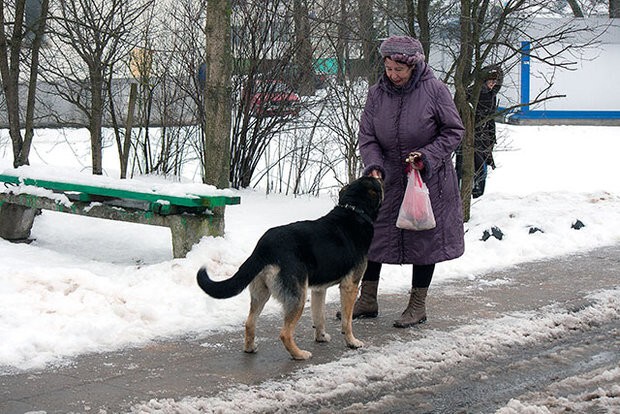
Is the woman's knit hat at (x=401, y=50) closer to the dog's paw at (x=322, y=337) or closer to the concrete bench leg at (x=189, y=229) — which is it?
the dog's paw at (x=322, y=337)

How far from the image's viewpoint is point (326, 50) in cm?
1198

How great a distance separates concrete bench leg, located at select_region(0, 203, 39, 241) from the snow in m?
0.15

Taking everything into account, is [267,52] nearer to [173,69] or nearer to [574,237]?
[173,69]

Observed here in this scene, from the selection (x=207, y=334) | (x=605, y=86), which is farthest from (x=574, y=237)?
(x=605, y=86)

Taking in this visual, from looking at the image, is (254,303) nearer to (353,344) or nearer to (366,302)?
(353,344)

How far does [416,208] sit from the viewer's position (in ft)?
21.3

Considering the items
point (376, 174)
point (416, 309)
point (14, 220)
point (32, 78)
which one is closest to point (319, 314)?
point (416, 309)

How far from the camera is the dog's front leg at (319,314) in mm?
6164

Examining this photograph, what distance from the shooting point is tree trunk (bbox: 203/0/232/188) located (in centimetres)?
856

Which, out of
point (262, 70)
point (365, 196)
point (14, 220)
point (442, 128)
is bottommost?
point (14, 220)

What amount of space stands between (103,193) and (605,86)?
22.7m

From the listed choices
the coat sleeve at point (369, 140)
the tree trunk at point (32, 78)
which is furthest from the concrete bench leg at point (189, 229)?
the tree trunk at point (32, 78)

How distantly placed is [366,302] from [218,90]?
2792 mm

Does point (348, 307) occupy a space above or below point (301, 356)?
above
